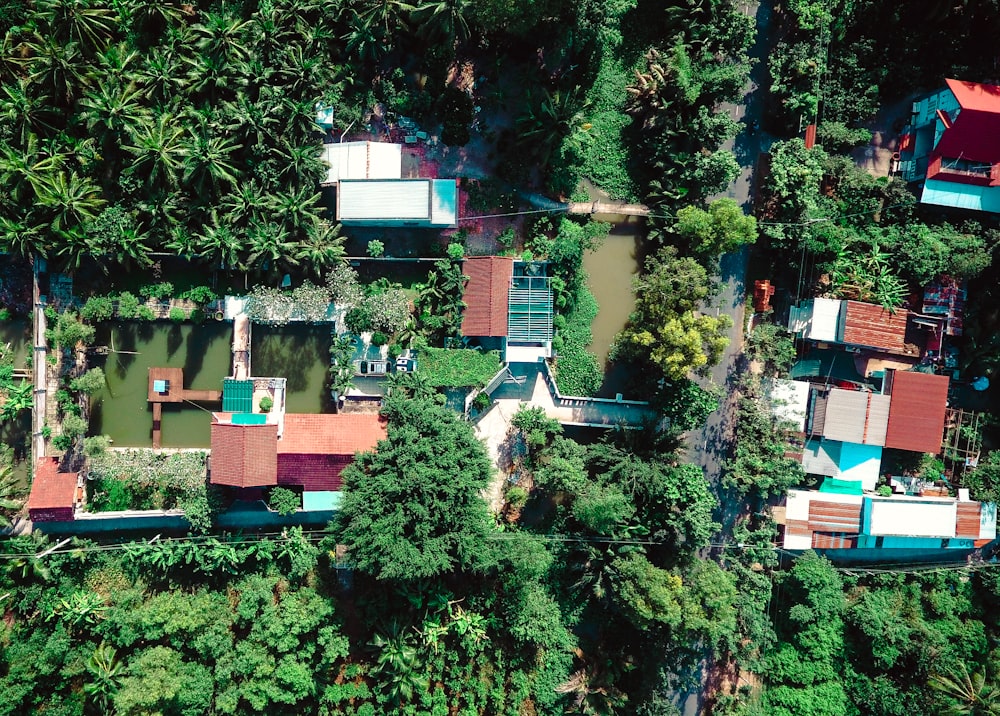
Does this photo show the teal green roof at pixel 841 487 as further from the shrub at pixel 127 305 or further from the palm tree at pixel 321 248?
the shrub at pixel 127 305

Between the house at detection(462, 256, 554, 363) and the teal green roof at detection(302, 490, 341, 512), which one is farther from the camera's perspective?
the house at detection(462, 256, 554, 363)

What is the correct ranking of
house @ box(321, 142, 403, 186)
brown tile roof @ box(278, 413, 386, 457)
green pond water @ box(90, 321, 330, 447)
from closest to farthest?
brown tile roof @ box(278, 413, 386, 457) → house @ box(321, 142, 403, 186) → green pond water @ box(90, 321, 330, 447)

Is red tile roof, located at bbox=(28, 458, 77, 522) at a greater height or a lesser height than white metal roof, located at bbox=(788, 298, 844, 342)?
lesser

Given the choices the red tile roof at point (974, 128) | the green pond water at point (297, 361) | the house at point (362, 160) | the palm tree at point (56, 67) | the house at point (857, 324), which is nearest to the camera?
the palm tree at point (56, 67)

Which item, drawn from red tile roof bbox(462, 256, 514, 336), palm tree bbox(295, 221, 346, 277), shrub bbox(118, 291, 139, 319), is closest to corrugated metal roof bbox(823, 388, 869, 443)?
red tile roof bbox(462, 256, 514, 336)

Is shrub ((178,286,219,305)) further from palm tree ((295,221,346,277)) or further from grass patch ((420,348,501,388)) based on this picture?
grass patch ((420,348,501,388))

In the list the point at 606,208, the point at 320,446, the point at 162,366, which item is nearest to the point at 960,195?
the point at 606,208

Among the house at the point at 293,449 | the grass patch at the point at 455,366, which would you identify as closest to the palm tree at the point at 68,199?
the house at the point at 293,449
